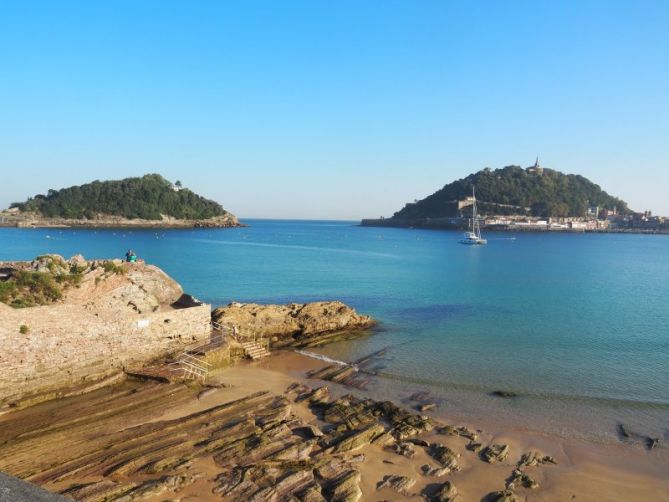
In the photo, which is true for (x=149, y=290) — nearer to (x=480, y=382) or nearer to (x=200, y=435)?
(x=200, y=435)

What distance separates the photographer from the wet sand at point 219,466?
1270cm

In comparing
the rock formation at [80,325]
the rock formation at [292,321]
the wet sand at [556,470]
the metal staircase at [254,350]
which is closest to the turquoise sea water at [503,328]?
the wet sand at [556,470]

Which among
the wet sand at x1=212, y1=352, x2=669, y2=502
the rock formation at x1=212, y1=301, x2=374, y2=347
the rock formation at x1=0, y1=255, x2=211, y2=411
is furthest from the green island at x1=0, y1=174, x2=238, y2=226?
the wet sand at x1=212, y1=352, x2=669, y2=502

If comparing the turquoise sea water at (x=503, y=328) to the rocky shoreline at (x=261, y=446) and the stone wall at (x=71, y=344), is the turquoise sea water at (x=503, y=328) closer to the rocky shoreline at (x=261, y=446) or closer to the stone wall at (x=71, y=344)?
the rocky shoreline at (x=261, y=446)

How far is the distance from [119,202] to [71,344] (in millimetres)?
169713

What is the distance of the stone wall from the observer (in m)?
16.5

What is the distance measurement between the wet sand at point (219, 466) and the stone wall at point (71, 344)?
43.8 inches

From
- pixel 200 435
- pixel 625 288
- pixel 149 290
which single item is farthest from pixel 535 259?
pixel 200 435

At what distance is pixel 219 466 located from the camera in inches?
522

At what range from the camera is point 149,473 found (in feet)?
41.5

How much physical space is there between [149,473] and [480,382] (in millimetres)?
15544

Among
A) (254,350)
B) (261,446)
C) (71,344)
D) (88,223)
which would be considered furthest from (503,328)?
(88,223)

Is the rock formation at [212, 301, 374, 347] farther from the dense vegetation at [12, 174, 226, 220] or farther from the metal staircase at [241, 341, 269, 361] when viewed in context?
the dense vegetation at [12, 174, 226, 220]

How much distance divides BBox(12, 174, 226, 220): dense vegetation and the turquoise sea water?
101m
